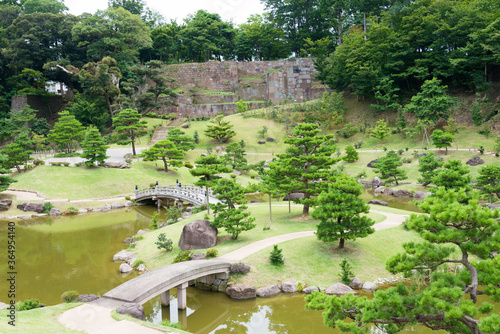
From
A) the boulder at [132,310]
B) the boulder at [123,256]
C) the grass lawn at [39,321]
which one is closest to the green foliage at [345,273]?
the boulder at [132,310]

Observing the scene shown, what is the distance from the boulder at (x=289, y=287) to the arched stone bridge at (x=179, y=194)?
38.0ft

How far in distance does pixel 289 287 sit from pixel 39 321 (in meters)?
8.19

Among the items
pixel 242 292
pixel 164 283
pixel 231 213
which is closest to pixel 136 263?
pixel 231 213

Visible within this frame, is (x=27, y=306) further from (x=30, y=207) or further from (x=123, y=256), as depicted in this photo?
(x=30, y=207)

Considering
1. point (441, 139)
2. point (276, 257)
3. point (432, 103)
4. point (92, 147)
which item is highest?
point (432, 103)

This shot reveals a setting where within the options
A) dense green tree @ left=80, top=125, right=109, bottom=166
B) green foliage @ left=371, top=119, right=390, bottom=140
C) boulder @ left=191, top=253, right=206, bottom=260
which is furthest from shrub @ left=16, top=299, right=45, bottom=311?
green foliage @ left=371, top=119, right=390, bottom=140

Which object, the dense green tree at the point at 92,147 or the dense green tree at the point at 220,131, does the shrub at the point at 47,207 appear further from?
the dense green tree at the point at 220,131

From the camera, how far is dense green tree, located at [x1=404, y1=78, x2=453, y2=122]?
37.2 meters

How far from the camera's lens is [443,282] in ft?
22.5

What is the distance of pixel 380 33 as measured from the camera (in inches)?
1763

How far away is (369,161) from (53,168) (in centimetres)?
3263

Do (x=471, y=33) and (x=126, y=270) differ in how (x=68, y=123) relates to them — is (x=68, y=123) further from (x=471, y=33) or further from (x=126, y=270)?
(x=471, y=33)

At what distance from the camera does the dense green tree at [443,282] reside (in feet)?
21.5

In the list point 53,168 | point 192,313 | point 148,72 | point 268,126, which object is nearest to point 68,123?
point 53,168
